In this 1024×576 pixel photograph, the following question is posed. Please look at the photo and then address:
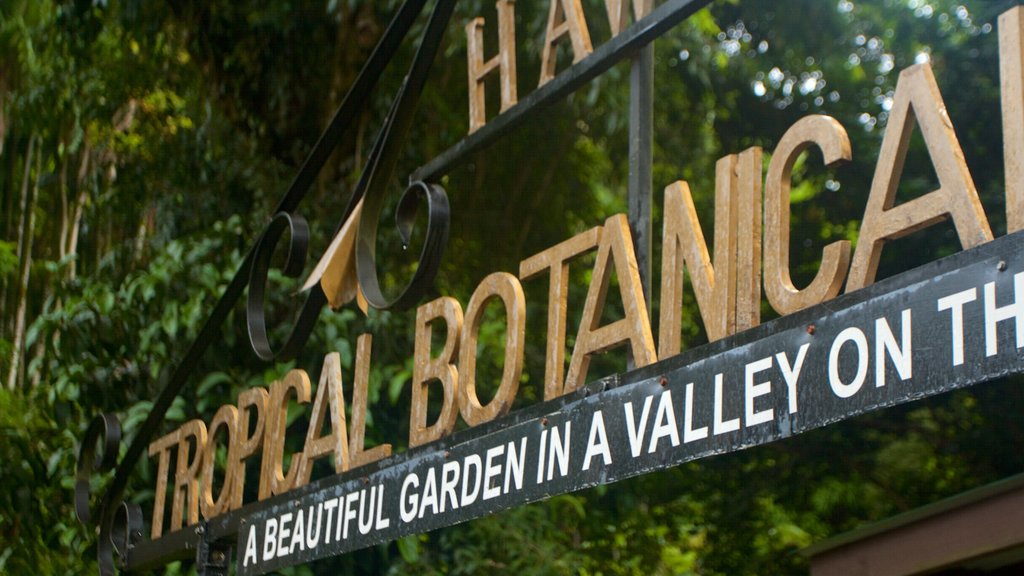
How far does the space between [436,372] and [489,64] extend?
687 mm

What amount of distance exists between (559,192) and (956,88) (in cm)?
233

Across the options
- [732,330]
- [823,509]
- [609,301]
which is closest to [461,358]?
[732,330]

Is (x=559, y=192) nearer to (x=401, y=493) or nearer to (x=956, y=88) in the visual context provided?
(x=956, y=88)

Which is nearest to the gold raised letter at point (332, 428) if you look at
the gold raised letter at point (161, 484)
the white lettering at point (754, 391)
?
the gold raised letter at point (161, 484)

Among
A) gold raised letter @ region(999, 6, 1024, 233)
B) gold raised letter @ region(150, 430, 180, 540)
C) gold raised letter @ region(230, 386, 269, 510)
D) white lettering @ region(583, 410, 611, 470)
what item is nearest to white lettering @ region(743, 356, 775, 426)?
white lettering @ region(583, 410, 611, 470)

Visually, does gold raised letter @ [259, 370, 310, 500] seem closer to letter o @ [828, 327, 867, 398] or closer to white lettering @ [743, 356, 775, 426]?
white lettering @ [743, 356, 775, 426]

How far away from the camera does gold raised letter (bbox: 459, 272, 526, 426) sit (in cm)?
250

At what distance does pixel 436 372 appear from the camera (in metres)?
2.73

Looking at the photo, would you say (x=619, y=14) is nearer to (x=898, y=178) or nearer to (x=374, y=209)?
(x=374, y=209)

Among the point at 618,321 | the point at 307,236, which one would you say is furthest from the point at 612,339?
the point at 307,236

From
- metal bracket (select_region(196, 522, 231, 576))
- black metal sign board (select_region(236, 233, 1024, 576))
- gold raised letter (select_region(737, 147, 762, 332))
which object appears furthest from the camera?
metal bracket (select_region(196, 522, 231, 576))

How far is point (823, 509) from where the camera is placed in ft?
25.6

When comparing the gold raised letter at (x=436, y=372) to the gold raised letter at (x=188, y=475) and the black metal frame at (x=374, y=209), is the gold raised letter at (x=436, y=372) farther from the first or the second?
the gold raised letter at (x=188, y=475)

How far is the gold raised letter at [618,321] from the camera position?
7.48 ft
